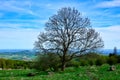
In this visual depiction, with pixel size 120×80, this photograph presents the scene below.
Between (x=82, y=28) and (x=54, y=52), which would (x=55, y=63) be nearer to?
(x=54, y=52)

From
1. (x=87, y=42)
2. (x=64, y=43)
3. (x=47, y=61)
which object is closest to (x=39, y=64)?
(x=47, y=61)

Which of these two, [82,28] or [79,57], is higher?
[82,28]

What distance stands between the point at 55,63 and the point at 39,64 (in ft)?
6.86

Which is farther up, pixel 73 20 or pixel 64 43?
pixel 73 20

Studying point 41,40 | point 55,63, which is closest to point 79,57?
point 55,63

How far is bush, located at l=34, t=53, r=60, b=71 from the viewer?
112ft

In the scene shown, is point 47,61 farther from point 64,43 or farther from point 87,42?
point 87,42

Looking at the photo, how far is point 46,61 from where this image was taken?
112 ft

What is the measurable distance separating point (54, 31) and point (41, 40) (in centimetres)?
198

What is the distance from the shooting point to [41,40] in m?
34.2

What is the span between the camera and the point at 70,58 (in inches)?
1396

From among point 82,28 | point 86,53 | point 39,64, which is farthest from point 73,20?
point 39,64

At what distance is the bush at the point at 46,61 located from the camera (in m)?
34.2

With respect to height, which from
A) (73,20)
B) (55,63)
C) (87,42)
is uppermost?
(73,20)
